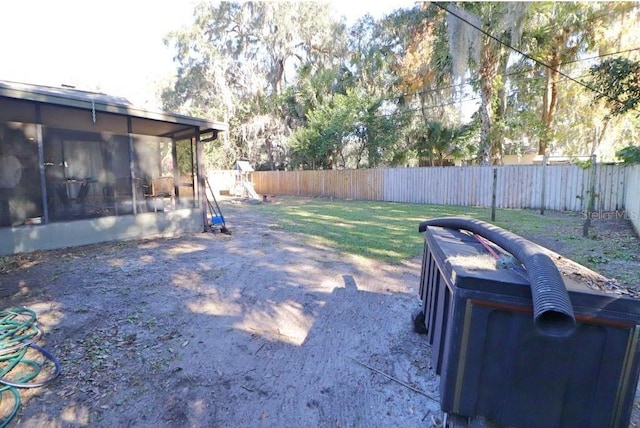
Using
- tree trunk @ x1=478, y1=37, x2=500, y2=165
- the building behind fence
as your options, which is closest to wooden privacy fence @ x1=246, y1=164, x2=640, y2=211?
the building behind fence

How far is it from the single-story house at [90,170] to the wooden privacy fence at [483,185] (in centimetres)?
805

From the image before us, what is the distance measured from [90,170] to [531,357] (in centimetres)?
764

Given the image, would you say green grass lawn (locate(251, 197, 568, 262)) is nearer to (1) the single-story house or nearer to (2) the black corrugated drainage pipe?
(1) the single-story house

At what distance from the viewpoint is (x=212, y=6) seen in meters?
19.8

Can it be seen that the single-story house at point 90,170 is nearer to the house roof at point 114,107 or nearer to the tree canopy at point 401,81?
the house roof at point 114,107

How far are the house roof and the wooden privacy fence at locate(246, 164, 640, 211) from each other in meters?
7.80

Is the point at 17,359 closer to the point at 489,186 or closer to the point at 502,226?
the point at 502,226

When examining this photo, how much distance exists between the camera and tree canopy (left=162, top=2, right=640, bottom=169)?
38.4 feet

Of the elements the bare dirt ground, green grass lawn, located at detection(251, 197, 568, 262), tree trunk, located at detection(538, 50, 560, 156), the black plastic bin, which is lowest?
the bare dirt ground

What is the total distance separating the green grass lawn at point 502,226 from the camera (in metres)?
5.02

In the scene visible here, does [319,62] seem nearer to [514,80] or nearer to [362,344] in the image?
[514,80]

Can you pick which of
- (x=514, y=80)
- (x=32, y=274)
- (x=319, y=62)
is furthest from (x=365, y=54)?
(x=32, y=274)

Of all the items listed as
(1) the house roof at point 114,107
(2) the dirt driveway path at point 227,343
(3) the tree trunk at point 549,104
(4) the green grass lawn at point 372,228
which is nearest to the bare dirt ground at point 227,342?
(2) the dirt driveway path at point 227,343

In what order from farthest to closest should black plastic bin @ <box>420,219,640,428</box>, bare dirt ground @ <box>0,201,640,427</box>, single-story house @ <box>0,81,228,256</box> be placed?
1. single-story house @ <box>0,81,228,256</box>
2. bare dirt ground @ <box>0,201,640,427</box>
3. black plastic bin @ <box>420,219,640,428</box>
